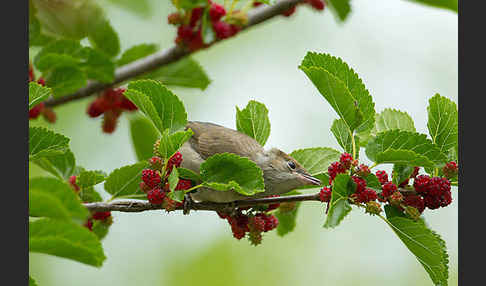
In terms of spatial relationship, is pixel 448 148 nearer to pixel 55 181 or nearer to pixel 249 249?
pixel 55 181

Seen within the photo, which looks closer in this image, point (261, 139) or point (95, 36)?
point (261, 139)

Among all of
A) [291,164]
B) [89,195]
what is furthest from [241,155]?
[89,195]

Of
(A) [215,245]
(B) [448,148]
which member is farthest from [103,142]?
(B) [448,148]

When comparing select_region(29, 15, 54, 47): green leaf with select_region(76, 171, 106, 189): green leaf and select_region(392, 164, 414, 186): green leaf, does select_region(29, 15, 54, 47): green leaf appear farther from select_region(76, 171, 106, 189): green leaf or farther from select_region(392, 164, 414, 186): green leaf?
select_region(392, 164, 414, 186): green leaf

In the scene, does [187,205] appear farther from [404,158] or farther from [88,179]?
[404,158]

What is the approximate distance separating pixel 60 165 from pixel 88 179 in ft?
1.50

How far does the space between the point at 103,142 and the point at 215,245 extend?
8.19 feet

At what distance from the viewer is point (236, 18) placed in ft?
11.4

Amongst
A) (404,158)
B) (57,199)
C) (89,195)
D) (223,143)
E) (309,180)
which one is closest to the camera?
(57,199)

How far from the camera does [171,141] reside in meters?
2.42

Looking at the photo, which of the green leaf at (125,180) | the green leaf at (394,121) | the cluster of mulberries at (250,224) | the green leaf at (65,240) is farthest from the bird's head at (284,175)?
the green leaf at (65,240)

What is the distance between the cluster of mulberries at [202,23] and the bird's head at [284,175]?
84cm

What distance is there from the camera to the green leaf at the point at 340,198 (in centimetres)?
233

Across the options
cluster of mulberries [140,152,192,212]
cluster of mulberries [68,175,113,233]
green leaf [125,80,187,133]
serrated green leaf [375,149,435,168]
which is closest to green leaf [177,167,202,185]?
cluster of mulberries [140,152,192,212]
